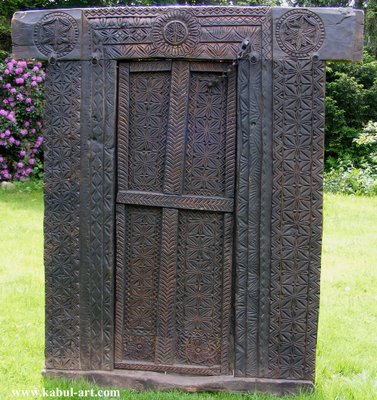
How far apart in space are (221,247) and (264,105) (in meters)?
0.78

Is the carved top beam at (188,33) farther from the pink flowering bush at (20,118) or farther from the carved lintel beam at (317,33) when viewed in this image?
the pink flowering bush at (20,118)

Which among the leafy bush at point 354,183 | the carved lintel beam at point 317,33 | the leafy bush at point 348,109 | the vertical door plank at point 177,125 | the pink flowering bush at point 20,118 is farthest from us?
the leafy bush at point 348,109

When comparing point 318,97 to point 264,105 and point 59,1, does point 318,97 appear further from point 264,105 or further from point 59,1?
point 59,1

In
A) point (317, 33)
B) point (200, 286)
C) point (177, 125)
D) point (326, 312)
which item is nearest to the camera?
point (317, 33)

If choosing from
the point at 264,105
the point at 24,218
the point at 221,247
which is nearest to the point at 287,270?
the point at 221,247

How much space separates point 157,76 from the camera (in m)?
2.80

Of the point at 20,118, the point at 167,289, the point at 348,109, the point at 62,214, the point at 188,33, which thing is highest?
the point at 348,109

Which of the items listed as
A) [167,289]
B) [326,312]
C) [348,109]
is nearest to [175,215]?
[167,289]

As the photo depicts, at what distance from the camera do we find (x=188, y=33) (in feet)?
8.86

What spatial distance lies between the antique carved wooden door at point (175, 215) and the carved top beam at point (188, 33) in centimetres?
10

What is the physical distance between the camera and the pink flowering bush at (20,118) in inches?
374

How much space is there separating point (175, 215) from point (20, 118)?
25.1 feet

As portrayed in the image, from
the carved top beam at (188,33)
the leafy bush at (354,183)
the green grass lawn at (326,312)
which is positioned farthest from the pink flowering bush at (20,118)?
the carved top beam at (188,33)

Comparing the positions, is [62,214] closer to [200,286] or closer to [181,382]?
[200,286]
